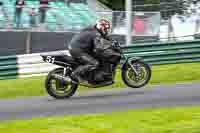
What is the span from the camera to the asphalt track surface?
31.6 ft

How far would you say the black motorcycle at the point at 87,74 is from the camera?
A: 452 inches

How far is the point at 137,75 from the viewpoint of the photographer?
11.8 m

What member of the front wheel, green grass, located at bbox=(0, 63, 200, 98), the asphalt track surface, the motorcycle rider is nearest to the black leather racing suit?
the motorcycle rider

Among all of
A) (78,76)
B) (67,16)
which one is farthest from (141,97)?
(67,16)

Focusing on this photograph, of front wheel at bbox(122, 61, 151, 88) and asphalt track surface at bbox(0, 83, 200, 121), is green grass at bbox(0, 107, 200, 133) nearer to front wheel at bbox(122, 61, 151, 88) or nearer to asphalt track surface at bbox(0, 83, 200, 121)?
asphalt track surface at bbox(0, 83, 200, 121)

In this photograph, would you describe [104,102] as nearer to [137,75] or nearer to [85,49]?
[85,49]

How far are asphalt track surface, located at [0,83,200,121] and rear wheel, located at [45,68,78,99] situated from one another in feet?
0.46

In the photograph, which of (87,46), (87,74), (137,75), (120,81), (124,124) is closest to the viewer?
(124,124)

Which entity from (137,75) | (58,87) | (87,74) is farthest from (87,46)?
(137,75)

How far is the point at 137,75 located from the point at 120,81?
6.29ft

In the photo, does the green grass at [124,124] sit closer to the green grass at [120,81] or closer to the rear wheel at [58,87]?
the rear wheel at [58,87]

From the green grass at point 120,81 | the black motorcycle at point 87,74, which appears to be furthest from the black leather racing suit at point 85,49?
the green grass at point 120,81

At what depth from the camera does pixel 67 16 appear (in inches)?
759

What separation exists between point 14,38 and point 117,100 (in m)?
10.2
